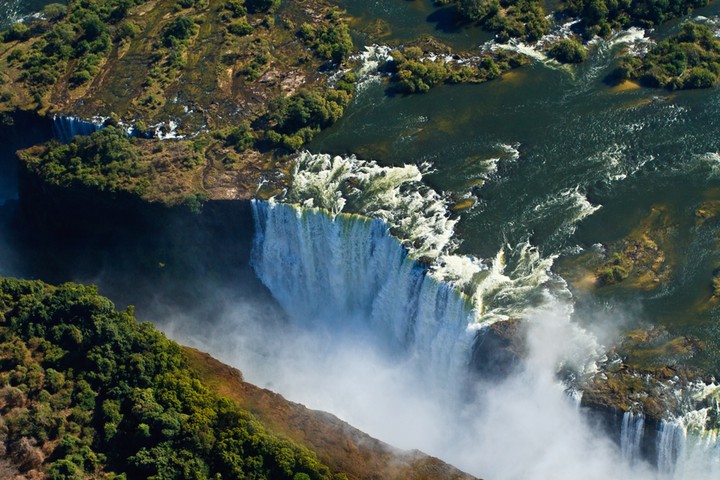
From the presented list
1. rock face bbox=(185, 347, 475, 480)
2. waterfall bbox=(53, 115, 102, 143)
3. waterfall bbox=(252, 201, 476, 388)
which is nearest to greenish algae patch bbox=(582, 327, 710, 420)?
waterfall bbox=(252, 201, 476, 388)

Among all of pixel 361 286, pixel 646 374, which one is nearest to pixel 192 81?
pixel 361 286

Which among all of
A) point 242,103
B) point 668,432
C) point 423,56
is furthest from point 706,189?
point 242,103

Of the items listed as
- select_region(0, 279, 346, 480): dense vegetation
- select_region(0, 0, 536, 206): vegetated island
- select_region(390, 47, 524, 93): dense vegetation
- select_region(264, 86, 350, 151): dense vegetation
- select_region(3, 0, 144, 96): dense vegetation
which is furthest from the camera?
select_region(3, 0, 144, 96): dense vegetation

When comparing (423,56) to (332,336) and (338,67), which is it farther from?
(332,336)

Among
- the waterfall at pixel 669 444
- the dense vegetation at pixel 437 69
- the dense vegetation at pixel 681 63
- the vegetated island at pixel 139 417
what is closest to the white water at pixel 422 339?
the waterfall at pixel 669 444

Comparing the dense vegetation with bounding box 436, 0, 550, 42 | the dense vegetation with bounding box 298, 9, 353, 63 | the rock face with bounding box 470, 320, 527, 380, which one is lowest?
the rock face with bounding box 470, 320, 527, 380

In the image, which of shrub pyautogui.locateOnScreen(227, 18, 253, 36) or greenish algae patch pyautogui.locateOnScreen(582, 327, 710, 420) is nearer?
greenish algae patch pyautogui.locateOnScreen(582, 327, 710, 420)

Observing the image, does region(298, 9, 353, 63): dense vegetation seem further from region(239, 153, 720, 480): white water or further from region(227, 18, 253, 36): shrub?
region(239, 153, 720, 480): white water

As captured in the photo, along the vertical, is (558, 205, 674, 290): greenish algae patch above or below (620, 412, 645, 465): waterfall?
above
